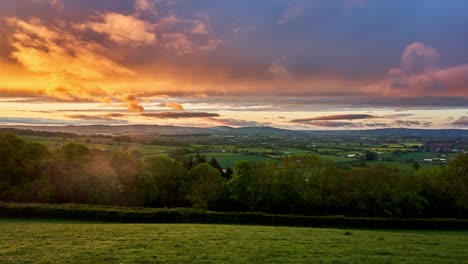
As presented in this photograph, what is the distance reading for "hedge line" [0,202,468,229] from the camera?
123 ft

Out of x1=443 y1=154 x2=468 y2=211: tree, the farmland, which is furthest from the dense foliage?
the farmland

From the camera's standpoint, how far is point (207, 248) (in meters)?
19.1

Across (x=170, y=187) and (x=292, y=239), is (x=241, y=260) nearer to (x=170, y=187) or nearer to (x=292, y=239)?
(x=292, y=239)

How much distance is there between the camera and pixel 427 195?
182 ft

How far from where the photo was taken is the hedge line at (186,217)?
3759 cm

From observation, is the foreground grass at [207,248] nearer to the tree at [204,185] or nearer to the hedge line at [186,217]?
the hedge line at [186,217]

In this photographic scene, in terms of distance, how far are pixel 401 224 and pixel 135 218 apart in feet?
98.2

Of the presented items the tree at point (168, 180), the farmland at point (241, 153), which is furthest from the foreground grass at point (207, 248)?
the farmland at point (241, 153)

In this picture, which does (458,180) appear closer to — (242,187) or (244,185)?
Result: (244,185)

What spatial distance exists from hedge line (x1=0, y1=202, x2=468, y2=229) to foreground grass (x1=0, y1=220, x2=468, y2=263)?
1314 cm

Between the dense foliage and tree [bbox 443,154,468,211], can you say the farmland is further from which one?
the dense foliage

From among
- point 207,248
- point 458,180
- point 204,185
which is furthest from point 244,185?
point 207,248

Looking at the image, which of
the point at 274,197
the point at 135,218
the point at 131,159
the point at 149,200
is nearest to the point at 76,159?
the point at 131,159

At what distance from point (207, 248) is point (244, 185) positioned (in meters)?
34.7
